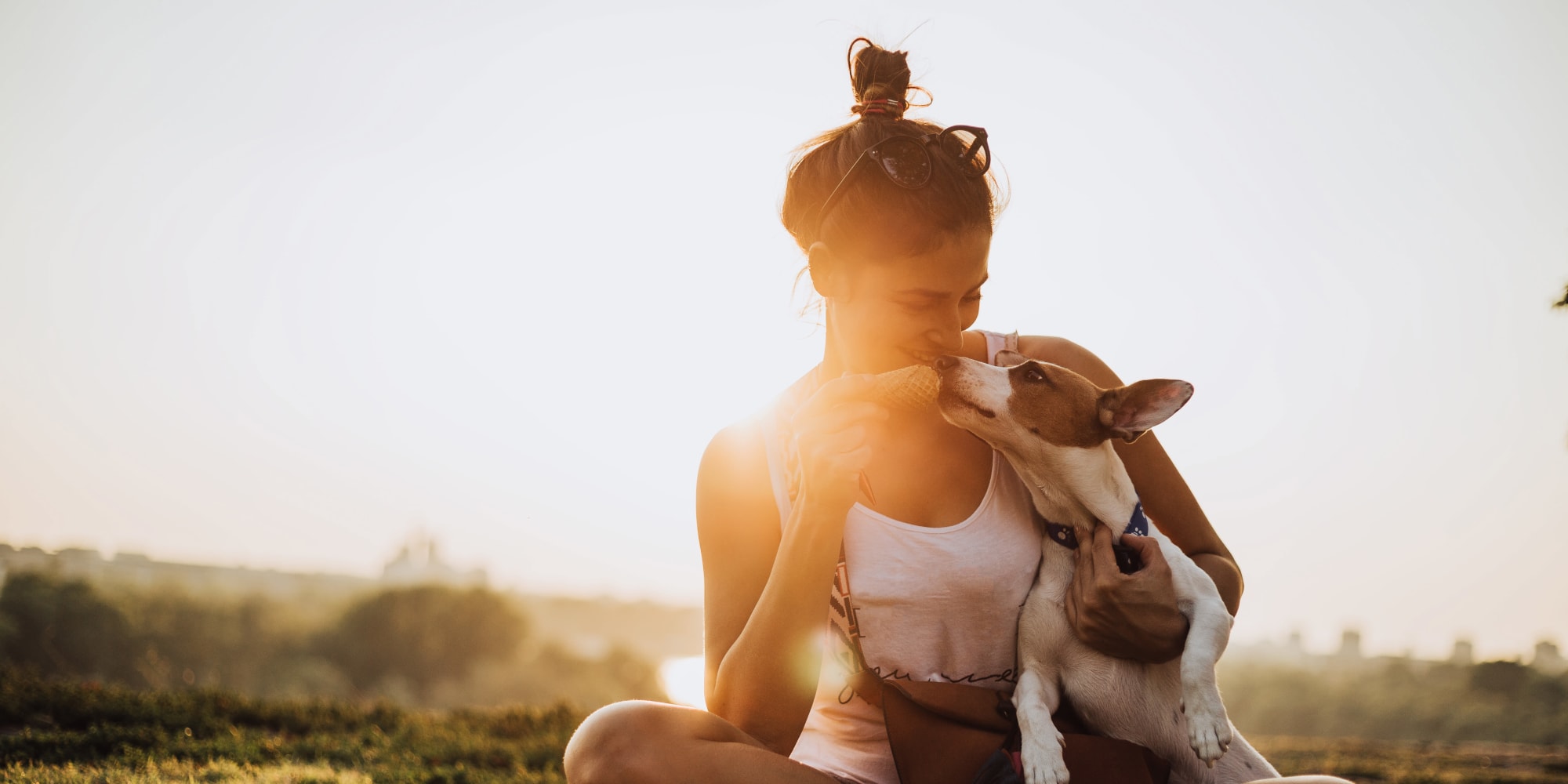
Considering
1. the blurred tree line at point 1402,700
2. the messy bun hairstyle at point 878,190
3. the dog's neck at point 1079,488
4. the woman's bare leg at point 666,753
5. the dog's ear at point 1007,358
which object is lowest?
the blurred tree line at point 1402,700

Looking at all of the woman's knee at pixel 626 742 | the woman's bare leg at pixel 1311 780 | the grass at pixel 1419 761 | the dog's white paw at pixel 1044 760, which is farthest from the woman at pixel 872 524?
the grass at pixel 1419 761

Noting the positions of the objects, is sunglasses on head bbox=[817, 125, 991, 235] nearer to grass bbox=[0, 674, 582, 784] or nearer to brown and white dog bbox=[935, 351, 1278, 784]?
brown and white dog bbox=[935, 351, 1278, 784]

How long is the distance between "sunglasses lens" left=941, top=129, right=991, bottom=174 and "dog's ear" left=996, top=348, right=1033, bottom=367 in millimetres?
644

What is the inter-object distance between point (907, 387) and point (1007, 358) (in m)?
0.55

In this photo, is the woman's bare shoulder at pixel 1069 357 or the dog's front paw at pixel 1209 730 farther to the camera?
the woman's bare shoulder at pixel 1069 357

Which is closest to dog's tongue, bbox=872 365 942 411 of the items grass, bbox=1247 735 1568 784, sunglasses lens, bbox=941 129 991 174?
sunglasses lens, bbox=941 129 991 174

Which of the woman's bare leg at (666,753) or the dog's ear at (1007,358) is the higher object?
the dog's ear at (1007,358)

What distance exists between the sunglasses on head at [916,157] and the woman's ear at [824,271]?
0.08m

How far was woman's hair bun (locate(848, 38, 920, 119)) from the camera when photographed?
3.26 metres

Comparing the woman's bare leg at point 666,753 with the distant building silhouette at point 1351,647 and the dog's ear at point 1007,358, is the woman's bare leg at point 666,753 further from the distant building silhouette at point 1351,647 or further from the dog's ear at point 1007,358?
the distant building silhouette at point 1351,647

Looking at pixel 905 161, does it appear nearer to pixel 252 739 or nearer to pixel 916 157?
pixel 916 157

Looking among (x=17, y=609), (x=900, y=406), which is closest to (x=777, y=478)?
(x=900, y=406)

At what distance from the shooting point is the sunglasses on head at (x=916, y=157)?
2.94 m

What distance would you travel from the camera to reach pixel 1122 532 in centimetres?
307
